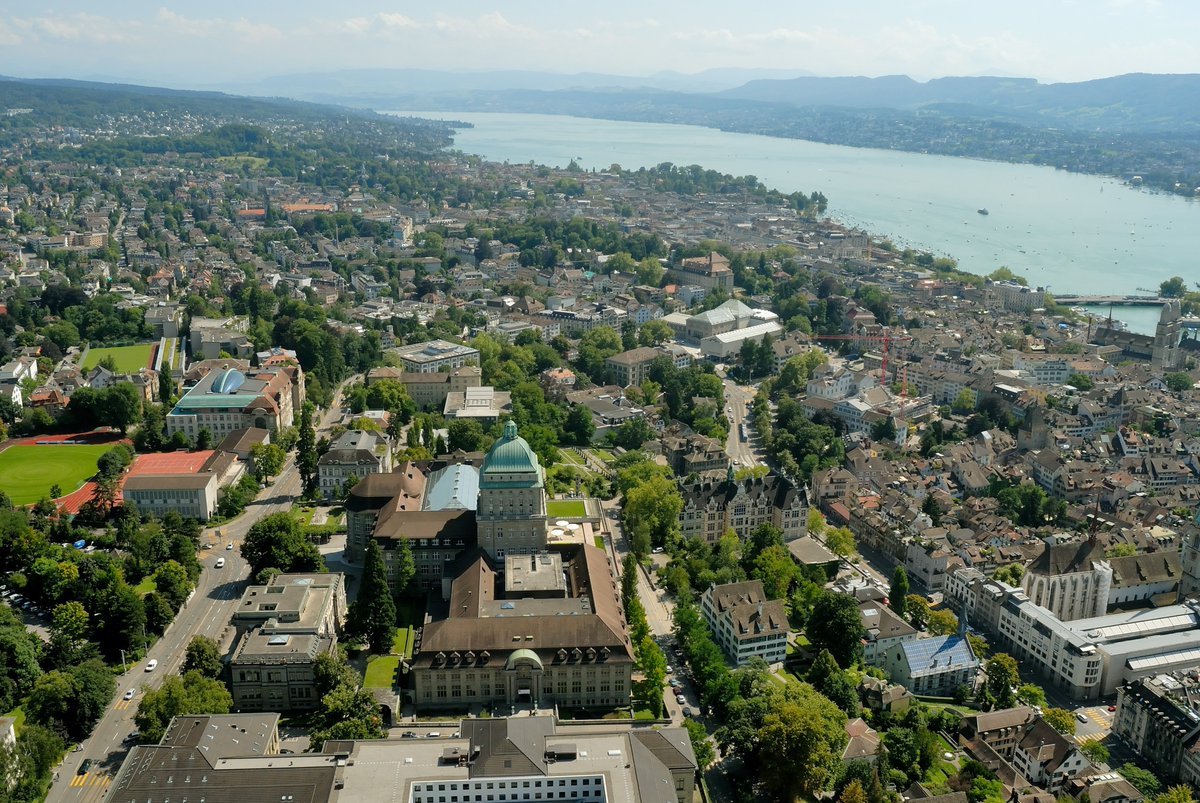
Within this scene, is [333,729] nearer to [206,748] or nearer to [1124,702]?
[206,748]

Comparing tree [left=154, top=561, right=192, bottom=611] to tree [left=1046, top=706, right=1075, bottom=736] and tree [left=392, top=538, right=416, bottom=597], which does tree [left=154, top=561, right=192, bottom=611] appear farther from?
tree [left=1046, top=706, right=1075, bottom=736]

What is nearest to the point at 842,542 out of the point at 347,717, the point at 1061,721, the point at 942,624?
the point at 942,624

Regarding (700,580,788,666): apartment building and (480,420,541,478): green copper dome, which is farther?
(480,420,541,478): green copper dome

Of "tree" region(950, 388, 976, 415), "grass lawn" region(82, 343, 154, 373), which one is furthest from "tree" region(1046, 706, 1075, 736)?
"grass lawn" region(82, 343, 154, 373)

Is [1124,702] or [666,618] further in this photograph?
[666,618]

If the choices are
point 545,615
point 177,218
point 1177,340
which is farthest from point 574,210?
point 545,615

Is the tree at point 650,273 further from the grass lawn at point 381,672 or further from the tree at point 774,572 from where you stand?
the grass lawn at point 381,672
